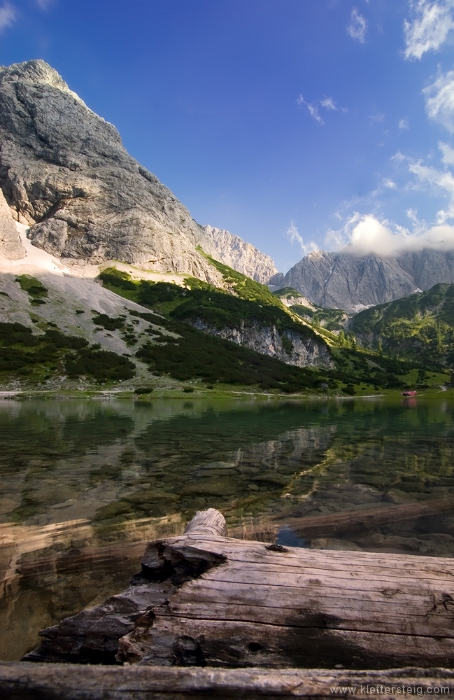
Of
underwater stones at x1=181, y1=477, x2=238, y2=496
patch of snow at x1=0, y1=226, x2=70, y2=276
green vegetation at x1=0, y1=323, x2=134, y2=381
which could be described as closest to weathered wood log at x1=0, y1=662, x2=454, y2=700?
underwater stones at x1=181, y1=477, x2=238, y2=496

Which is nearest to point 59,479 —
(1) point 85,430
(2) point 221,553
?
(2) point 221,553

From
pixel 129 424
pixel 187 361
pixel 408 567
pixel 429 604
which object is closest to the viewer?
pixel 429 604

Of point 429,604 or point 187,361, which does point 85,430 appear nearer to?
point 429,604

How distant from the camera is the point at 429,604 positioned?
4508 mm

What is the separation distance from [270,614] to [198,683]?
1.52 m

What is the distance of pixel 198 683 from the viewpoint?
313 centimetres

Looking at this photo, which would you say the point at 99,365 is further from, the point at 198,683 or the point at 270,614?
the point at 198,683

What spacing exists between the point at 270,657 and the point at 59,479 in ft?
44.5

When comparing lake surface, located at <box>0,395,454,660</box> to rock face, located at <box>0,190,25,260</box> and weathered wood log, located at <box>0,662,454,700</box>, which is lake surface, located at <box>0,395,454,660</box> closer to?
weathered wood log, located at <box>0,662,454,700</box>

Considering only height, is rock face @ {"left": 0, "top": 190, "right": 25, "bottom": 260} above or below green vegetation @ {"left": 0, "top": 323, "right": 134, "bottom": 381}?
above

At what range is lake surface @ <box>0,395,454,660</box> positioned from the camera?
7.72 m

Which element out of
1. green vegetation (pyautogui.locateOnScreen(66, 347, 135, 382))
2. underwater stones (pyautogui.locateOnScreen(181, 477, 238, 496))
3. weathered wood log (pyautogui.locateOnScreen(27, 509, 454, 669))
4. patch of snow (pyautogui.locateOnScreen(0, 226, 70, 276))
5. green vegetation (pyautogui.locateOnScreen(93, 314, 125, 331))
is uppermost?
patch of snow (pyautogui.locateOnScreen(0, 226, 70, 276))

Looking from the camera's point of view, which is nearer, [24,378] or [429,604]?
[429,604]

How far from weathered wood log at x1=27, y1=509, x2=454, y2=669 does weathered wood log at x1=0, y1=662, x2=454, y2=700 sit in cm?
100
